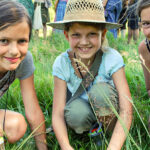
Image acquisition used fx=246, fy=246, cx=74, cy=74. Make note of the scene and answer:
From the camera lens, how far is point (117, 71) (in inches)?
61.1

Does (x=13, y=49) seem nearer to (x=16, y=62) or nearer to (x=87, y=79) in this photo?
(x=16, y=62)

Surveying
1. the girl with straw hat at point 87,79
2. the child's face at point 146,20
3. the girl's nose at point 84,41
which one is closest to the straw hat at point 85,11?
the girl with straw hat at point 87,79

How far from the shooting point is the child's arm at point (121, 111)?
1347 millimetres

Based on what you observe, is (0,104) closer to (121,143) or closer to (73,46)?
(73,46)

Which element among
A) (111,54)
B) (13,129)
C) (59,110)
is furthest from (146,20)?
(13,129)

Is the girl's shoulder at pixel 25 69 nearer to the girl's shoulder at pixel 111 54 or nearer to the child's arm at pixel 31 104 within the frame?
the child's arm at pixel 31 104

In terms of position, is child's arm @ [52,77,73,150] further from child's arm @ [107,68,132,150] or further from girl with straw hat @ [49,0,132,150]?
child's arm @ [107,68,132,150]

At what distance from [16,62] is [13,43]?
0.13 meters

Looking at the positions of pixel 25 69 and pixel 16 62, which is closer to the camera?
pixel 16 62

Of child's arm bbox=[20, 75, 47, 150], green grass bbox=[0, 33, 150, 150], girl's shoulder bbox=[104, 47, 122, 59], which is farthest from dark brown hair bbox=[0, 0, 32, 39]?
green grass bbox=[0, 33, 150, 150]

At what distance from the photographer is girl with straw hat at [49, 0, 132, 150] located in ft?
4.93

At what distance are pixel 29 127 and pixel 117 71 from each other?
29.6 inches

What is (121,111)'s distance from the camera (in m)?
1.51

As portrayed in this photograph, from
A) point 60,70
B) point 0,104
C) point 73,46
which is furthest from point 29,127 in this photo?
point 73,46
